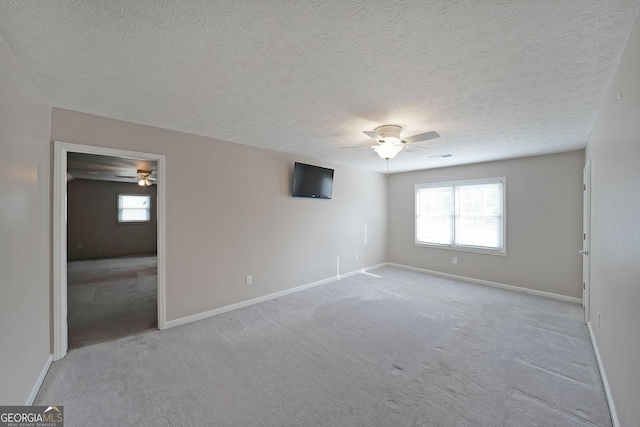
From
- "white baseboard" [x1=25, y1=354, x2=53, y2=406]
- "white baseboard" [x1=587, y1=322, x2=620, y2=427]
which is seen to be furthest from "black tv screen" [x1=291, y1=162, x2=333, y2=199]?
"white baseboard" [x1=587, y1=322, x2=620, y2=427]

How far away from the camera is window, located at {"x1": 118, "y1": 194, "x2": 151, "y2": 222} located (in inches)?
332

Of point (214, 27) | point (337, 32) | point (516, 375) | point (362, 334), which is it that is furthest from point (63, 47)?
point (516, 375)

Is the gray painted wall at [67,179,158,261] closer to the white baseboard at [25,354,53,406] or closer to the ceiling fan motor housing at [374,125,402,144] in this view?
the white baseboard at [25,354,53,406]

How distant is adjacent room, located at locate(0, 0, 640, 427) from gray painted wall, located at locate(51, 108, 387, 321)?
0.09 feet

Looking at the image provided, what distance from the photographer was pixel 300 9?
4.11 ft

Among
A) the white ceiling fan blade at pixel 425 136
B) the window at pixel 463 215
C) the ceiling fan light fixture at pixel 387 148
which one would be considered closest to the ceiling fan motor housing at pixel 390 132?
the ceiling fan light fixture at pixel 387 148

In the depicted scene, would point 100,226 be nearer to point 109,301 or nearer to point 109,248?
point 109,248

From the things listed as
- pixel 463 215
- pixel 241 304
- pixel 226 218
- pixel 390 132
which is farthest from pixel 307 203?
pixel 463 215

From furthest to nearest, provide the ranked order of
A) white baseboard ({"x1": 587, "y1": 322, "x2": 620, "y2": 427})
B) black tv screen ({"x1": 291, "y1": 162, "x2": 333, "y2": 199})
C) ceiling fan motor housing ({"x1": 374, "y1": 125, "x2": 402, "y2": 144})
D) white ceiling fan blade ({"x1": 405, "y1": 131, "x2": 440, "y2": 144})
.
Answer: black tv screen ({"x1": 291, "y1": 162, "x2": 333, "y2": 199}) < ceiling fan motor housing ({"x1": 374, "y1": 125, "x2": 402, "y2": 144}) < white ceiling fan blade ({"x1": 405, "y1": 131, "x2": 440, "y2": 144}) < white baseboard ({"x1": 587, "y1": 322, "x2": 620, "y2": 427})

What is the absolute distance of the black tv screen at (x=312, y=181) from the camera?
4328 millimetres

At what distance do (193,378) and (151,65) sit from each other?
8.23ft

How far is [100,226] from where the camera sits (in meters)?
8.00

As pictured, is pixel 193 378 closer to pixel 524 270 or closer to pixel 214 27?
pixel 214 27

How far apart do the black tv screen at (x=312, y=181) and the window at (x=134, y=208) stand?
23.8ft
